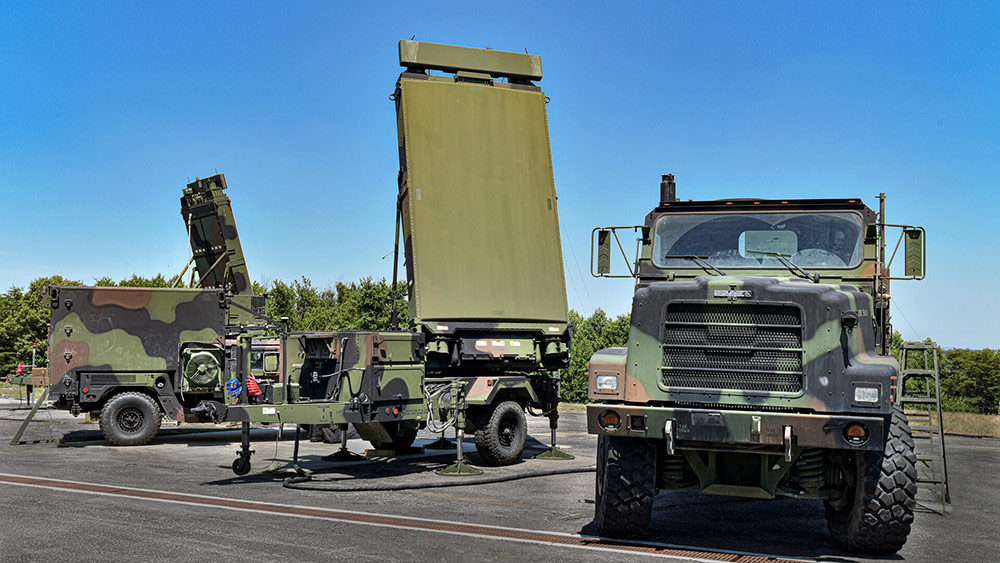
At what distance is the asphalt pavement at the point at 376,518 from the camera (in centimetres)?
708

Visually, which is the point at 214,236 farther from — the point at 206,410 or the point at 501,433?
the point at 501,433

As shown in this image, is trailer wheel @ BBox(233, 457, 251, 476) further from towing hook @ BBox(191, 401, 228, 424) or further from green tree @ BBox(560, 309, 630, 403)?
green tree @ BBox(560, 309, 630, 403)

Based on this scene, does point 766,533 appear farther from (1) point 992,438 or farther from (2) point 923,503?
(1) point 992,438

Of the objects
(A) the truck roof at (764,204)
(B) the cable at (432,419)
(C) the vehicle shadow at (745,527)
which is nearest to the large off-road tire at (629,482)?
(C) the vehicle shadow at (745,527)

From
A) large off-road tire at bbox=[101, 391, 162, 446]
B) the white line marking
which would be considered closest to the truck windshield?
the white line marking

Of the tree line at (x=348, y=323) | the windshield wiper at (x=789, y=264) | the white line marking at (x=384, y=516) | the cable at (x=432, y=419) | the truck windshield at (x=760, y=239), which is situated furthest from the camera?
the tree line at (x=348, y=323)

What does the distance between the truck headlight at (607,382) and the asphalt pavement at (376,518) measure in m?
1.30

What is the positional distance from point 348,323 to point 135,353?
29091 mm

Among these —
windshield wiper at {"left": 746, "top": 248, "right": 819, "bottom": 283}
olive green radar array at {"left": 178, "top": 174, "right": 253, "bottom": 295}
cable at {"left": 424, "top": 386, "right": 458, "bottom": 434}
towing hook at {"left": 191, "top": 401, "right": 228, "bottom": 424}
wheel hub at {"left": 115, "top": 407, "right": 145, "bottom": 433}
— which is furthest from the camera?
olive green radar array at {"left": 178, "top": 174, "right": 253, "bottom": 295}

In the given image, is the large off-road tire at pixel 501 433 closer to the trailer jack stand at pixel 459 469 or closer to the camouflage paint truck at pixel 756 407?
the trailer jack stand at pixel 459 469

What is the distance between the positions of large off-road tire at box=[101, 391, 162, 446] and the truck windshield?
36.8 ft

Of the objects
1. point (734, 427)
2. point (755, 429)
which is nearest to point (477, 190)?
point (734, 427)

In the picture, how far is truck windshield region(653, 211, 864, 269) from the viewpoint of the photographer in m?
8.67

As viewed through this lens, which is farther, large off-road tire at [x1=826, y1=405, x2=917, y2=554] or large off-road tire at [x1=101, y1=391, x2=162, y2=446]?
large off-road tire at [x1=101, y1=391, x2=162, y2=446]
